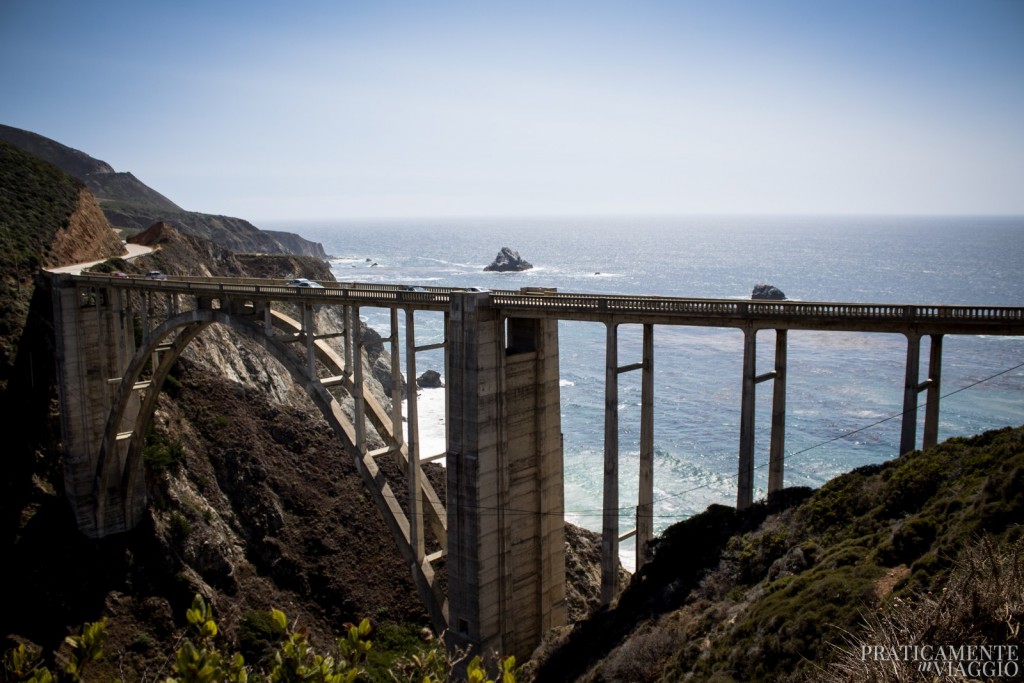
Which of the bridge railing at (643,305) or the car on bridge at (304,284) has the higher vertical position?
the car on bridge at (304,284)

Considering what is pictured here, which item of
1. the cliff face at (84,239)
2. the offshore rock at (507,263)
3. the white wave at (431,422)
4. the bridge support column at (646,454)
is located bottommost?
the white wave at (431,422)

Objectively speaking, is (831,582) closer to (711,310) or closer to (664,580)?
(664,580)

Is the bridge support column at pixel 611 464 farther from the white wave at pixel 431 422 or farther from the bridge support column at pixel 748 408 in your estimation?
the white wave at pixel 431 422

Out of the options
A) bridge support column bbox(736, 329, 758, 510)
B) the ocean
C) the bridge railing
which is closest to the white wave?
the ocean

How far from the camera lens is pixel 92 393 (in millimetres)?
34312

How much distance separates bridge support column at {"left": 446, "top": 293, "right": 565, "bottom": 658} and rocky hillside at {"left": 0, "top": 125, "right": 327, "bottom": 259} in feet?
309

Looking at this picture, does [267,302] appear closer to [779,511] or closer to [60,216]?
[779,511]

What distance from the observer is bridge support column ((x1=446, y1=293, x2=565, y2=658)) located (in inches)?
875

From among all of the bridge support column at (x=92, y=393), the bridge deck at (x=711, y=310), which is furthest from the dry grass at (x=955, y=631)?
the bridge support column at (x=92, y=393)

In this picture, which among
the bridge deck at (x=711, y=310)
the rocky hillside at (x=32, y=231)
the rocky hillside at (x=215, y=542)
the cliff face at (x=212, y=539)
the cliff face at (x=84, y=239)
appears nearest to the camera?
the bridge deck at (x=711, y=310)

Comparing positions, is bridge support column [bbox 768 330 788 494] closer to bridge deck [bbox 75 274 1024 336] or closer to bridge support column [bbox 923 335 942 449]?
bridge deck [bbox 75 274 1024 336]

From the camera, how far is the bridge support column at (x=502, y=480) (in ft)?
72.9

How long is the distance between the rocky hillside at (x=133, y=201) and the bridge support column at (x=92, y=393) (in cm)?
7568

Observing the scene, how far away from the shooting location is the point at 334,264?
594ft
